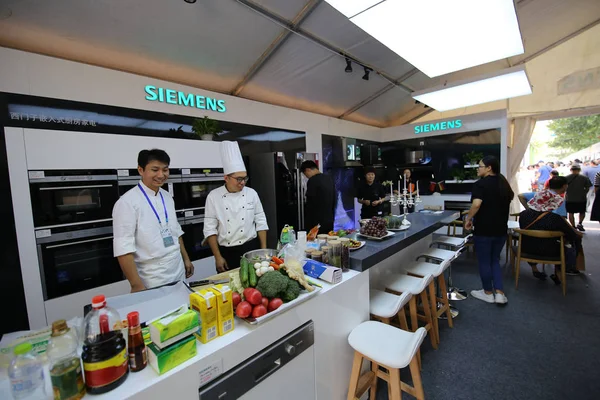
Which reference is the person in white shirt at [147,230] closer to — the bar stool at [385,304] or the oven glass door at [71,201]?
the oven glass door at [71,201]

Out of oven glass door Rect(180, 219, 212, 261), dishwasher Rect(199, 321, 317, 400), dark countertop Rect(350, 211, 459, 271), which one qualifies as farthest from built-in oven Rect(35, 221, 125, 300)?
dark countertop Rect(350, 211, 459, 271)


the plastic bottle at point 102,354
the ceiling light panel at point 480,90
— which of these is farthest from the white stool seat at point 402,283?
the ceiling light panel at point 480,90

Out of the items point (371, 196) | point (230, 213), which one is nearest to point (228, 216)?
point (230, 213)

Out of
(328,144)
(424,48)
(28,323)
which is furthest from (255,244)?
(328,144)

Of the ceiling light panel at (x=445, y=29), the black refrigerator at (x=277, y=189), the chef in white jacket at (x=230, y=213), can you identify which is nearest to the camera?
the ceiling light panel at (x=445, y=29)

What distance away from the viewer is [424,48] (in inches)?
88.9

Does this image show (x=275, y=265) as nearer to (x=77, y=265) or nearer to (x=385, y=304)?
(x=385, y=304)

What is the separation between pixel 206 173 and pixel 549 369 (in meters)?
3.60

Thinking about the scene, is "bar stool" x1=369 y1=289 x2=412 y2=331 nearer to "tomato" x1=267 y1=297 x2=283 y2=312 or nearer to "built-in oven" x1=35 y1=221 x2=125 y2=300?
"tomato" x1=267 y1=297 x2=283 y2=312

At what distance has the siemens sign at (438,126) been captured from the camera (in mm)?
5957

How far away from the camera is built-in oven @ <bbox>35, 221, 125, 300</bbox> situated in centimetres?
219

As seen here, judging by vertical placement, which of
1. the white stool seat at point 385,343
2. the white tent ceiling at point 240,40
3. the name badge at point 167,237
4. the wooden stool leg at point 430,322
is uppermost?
the white tent ceiling at point 240,40

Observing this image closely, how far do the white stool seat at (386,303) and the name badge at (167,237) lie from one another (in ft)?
4.93

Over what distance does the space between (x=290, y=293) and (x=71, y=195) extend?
2214mm
